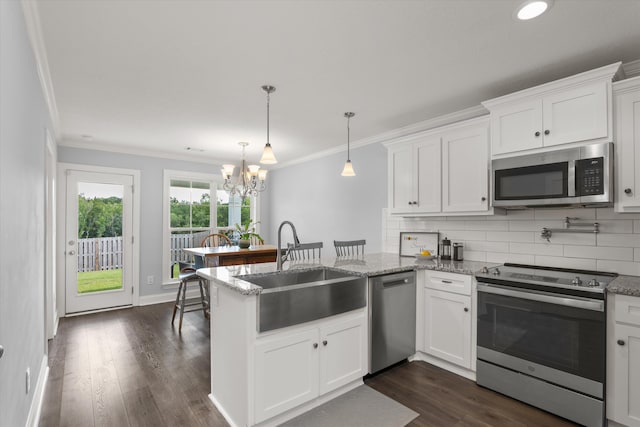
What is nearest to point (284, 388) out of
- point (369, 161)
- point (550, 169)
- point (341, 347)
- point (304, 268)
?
point (341, 347)

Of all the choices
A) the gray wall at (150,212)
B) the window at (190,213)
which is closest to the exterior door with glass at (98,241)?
the gray wall at (150,212)

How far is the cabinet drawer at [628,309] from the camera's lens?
190 cm

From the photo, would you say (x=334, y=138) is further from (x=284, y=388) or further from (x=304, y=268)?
(x=284, y=388)

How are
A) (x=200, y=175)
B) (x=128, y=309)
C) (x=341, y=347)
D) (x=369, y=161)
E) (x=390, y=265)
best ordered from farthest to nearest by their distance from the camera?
(x=200, y=175) → (x=128, y=309) → (x=369, y=161) → (x=390, y=265) → (x=341, y=347)

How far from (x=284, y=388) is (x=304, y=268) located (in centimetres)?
92

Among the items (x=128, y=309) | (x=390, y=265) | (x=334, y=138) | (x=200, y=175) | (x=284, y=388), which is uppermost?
(x=334, y=138)

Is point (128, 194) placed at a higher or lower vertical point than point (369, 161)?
lower

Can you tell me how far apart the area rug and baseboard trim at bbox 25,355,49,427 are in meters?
1.58

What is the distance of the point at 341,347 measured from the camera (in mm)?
2383

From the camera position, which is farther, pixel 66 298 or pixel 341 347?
pixel 66 298

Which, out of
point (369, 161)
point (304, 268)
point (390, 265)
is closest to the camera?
point (304, 268)

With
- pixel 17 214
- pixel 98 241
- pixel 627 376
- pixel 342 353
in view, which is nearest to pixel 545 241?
pixel 627 376

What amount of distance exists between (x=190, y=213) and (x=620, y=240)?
5.60 metres

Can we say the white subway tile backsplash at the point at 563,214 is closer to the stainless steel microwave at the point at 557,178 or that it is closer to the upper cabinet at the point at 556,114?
the stainless steel microwave at the point at 557,178
